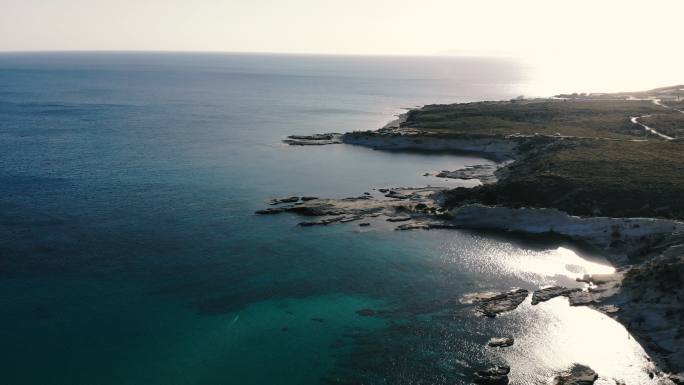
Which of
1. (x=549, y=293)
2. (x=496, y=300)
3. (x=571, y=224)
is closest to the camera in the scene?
(x=496, y=300)

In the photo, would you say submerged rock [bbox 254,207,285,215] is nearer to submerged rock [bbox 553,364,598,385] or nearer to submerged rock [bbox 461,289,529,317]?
submerged rock [bbox 461,289,529,317]

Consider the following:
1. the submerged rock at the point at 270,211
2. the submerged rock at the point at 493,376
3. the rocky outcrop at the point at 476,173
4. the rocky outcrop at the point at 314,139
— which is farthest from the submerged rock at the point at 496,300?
the rocky outcrop at the point at 314,139

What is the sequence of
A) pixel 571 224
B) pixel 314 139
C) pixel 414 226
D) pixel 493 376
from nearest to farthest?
1. pixel 493 376
2. pixel 571 224
3. pixel 414 226
4. pixel 314 139

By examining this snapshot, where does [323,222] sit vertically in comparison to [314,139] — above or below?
below

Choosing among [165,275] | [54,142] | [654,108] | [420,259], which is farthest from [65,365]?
[654,108]

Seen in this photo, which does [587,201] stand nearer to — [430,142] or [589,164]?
[589,164]

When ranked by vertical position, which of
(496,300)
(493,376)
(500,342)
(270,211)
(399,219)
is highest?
(399,219)

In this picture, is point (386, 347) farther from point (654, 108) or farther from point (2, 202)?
point (654, 108)

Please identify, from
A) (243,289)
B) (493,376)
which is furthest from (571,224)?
(243,289)

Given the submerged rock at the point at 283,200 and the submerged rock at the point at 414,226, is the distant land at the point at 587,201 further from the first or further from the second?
the submerged rock at the point at 283,200
